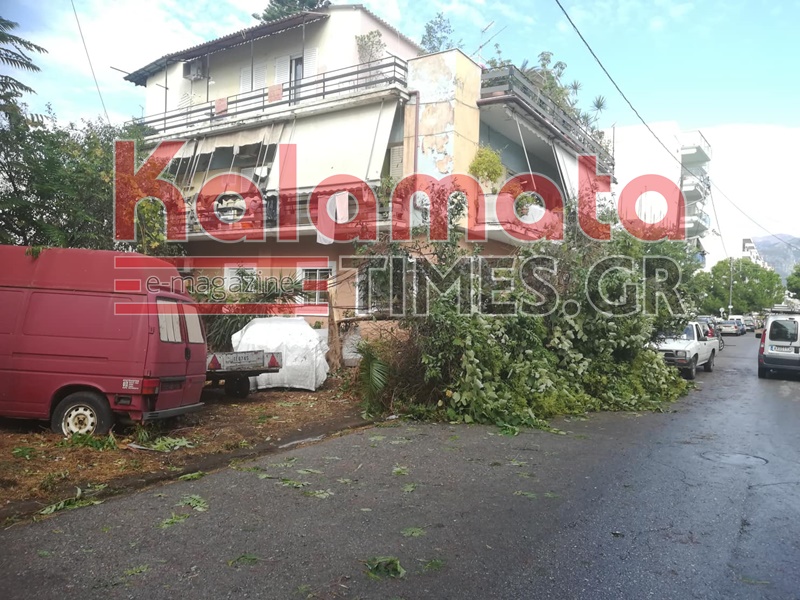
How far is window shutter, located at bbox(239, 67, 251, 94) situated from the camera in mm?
22516

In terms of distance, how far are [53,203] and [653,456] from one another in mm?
12297

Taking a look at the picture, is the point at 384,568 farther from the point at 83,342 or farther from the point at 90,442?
the point at 83,342

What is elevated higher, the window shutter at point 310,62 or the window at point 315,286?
the window shutter at point 310,62

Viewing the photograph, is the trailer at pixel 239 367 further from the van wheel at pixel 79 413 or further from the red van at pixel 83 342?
the van wheel at pixel 79 413

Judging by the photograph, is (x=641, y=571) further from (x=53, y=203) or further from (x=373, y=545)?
(x=53, y=203)

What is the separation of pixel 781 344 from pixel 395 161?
40.1 ft

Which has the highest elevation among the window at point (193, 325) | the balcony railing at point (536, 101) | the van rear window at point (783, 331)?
the balcony railing at point (536, 101)

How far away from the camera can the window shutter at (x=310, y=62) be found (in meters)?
20.9

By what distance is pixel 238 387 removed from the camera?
11258mm

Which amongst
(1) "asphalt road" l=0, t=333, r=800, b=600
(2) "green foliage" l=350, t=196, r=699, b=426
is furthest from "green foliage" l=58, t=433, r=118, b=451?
(2) "green foliage" l=350, t=196, r=699, b=426

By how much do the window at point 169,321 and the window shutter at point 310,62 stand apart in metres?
15.0

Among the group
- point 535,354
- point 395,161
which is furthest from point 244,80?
point 535,354

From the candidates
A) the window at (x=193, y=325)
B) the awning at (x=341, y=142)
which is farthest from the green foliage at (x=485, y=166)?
the window at (x=193, y=325)

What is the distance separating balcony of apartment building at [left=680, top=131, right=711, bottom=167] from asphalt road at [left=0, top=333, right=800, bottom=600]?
165 feet
